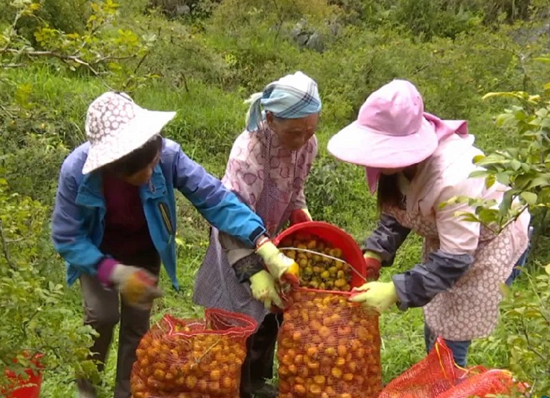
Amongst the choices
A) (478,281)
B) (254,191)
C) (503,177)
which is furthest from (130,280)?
(503,177)

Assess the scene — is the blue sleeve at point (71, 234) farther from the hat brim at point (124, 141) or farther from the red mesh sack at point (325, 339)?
the red mesh sack at point (325, 339)

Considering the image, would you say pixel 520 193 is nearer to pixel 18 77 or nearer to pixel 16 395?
pixel 16 395

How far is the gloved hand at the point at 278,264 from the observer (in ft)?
8.07

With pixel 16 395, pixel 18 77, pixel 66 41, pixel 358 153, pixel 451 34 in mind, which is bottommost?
pixel 451 34

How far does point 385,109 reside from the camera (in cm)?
239

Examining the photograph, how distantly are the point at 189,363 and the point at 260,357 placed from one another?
2.39 ft

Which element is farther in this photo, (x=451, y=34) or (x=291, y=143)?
(x=451, y=34)

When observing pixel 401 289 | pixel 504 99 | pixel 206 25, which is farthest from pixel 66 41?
pixel 206 25

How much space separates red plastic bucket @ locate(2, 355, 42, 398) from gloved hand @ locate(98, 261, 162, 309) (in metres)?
0.35

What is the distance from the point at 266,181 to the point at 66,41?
2.75ft

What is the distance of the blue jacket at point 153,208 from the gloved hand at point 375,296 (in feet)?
1.26

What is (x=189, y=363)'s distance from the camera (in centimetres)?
246

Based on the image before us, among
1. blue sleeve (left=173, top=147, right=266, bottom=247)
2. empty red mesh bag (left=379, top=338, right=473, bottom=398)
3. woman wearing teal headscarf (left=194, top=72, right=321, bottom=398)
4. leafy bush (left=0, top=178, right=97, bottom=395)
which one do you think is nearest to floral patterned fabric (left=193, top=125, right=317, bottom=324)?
woman wearing teal headscarf (left=194, top=72, right=321, bottom=398)

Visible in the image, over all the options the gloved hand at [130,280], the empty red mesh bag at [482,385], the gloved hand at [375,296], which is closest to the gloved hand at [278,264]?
the gloved hand at [375,296]
